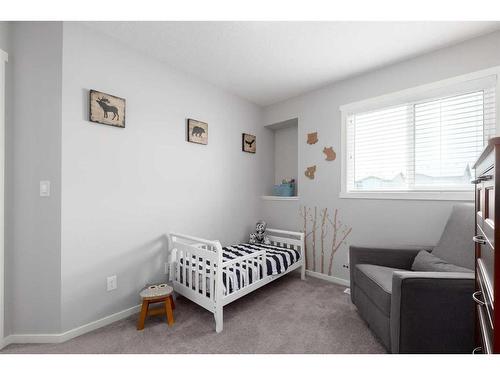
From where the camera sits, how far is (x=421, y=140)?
2.18 meters

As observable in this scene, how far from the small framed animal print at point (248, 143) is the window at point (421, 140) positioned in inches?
49.0

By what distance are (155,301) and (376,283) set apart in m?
1.68

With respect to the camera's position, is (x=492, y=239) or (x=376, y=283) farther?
(x=376, y=283)

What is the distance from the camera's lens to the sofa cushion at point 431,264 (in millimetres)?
1509

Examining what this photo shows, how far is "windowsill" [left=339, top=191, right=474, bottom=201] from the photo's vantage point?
1.89 meters

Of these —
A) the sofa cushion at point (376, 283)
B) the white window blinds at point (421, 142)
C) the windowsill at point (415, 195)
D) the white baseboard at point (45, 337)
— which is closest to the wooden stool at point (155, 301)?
the white baseboard at point (45, 337)

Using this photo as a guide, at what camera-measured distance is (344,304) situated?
2.12 m

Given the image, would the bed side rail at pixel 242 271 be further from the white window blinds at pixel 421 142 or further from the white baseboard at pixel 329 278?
the white window blinds at pixel 421 142

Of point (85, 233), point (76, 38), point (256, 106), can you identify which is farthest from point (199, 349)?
point (256, 106)

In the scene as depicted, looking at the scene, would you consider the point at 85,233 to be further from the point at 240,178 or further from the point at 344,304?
the point at 344,304

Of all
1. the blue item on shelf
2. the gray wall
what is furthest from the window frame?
the gray wall

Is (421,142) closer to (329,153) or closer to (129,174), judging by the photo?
(329,153)

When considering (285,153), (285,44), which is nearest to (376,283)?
(285,44)

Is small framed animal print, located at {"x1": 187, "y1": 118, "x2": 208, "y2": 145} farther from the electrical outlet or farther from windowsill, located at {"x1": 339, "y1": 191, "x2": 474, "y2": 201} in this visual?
windowsill, located at {"x1": 339, "y1": 191, "x2": 474, "y2": 201}
